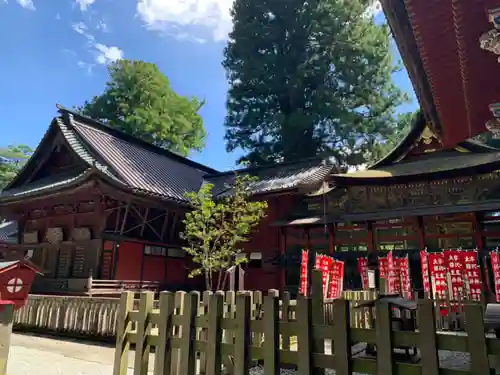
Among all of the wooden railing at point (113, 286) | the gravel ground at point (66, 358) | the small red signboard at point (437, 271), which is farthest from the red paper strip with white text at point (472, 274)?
the wooden railing at point (113, 286)

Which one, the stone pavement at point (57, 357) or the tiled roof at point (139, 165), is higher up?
the tiled roof at point (139, 165)

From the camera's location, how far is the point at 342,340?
2629 millimetres

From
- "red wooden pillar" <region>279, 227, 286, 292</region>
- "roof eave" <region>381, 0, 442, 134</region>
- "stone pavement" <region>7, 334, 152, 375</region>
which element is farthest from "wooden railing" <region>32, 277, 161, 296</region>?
"roof eave" <region>381, 0, 442, 134</region>

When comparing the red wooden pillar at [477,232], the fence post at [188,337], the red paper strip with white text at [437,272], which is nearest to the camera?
the fence post at [188,337]

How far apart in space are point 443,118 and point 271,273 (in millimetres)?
12003

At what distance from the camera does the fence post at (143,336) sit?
3590mm

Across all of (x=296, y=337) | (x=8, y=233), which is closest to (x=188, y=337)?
(x=296, y=337)

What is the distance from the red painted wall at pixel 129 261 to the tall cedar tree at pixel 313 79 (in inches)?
584

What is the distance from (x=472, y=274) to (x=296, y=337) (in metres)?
9.13

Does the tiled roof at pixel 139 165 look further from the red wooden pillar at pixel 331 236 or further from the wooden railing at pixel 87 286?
the red wooden pillar at pixel 331 236

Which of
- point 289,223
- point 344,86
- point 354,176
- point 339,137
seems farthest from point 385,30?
Answer: point 289,223

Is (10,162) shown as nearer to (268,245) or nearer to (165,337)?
(268,245)

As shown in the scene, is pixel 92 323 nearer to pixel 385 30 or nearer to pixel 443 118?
pixel 443 118

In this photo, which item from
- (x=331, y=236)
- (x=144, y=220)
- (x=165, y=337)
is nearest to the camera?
(x=165, y=337)
